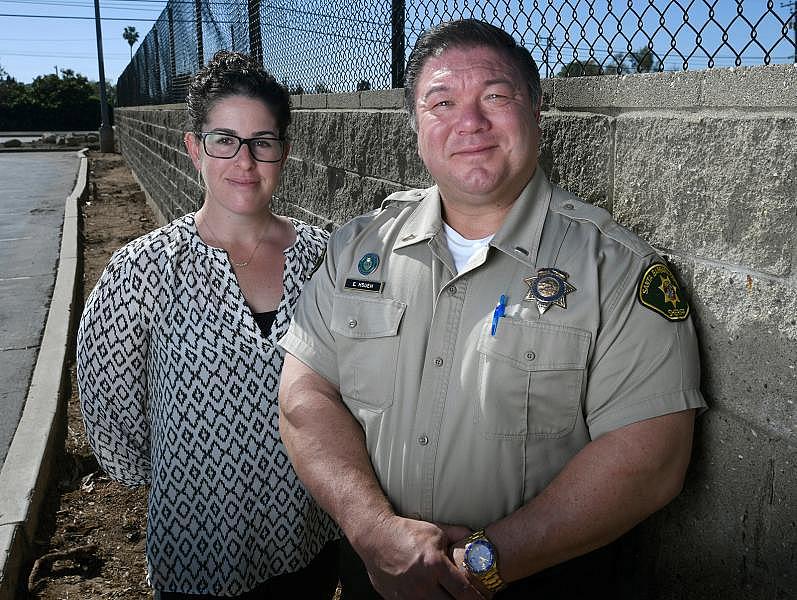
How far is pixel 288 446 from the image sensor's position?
2057mm

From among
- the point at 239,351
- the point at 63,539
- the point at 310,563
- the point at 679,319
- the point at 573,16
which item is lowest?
the point at 63,539

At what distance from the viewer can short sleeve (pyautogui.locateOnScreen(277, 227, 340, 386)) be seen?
6.73 feet

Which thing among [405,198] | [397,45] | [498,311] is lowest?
[498,311]

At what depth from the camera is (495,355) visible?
1.78 meters

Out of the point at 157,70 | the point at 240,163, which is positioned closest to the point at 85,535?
the point at 240,163

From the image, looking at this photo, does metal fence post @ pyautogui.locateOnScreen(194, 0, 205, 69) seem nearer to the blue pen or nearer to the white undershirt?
the white undershirt

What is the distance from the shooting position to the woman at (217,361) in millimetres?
2291

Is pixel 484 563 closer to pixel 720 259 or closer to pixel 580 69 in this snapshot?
pixel 720 259

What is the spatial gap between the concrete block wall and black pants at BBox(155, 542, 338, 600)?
98 centimetres

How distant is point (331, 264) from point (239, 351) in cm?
41

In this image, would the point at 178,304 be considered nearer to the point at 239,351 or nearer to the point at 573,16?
the point at 239,351

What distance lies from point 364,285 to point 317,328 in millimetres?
174

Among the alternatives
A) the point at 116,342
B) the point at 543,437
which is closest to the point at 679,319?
the point at 543,437

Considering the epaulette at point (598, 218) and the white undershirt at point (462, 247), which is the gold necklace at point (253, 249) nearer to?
the white undershirt at point (462, 247)
